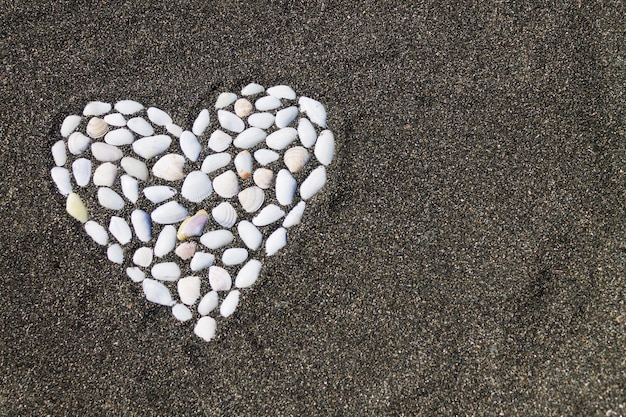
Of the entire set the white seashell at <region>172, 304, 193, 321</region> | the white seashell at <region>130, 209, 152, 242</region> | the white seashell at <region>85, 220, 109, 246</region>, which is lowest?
the white seashell at <region>172, 304, 193, 321</region>

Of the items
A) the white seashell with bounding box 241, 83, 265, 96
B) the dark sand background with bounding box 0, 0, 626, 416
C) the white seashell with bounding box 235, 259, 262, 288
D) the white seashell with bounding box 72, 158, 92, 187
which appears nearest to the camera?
the dark sand background with bounding box 0, 0, 626, 416

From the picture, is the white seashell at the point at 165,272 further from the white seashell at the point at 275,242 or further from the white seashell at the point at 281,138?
the white seashell at the point at 281,138

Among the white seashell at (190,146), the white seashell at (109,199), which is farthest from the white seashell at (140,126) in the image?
the white seashell at (109,199)

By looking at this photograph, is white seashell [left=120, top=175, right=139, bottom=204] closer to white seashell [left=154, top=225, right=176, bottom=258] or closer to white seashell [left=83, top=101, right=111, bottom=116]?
white seashell [left=154, top=225, right=176, bottom=258]

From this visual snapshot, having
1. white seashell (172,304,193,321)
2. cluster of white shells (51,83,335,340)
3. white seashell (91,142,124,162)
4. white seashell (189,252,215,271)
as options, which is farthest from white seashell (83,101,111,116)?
white seashell (172,304,193,321)

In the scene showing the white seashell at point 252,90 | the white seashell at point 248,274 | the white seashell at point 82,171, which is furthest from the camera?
the white seashell at point 252,90

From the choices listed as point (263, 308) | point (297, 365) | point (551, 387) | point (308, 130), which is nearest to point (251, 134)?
point (308, 130)

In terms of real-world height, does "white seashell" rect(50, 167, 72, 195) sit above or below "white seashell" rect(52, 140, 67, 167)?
below
